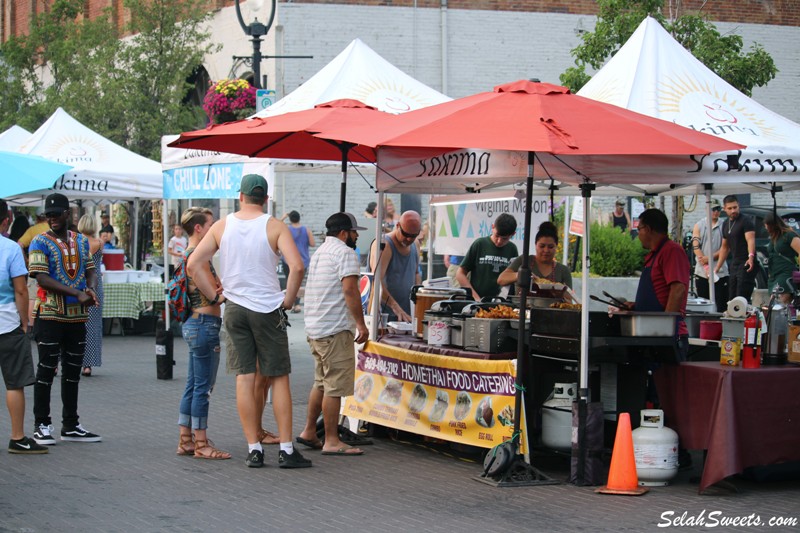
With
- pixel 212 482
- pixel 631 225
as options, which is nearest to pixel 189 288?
pixel 212 482

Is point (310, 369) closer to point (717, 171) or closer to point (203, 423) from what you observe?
point (203, 423)

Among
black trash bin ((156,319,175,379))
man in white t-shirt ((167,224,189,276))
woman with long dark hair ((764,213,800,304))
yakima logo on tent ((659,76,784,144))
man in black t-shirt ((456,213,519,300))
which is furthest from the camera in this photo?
man in white t-shirt ((167,224,189,276))

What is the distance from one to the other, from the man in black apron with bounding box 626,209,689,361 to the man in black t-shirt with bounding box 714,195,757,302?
301 inches

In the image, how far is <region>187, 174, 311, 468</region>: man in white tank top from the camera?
836 cm

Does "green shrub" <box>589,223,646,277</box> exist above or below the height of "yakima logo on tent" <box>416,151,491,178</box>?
below

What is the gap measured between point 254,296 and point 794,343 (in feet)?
12.8

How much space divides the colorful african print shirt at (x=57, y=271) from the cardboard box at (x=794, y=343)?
217 inches

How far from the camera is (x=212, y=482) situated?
8.04 m

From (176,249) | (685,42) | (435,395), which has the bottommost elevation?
(435,395)

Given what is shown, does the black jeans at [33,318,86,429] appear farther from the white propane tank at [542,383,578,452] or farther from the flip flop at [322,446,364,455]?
the white propane tank at [542,383,578,452]

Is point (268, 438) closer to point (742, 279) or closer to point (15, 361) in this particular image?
point (15, 361)

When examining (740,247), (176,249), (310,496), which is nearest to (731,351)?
(310,496)

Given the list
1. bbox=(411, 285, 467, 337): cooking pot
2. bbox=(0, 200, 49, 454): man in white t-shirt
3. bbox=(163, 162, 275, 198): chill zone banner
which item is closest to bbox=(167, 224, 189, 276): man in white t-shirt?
bbox=(163, 162, 275, 198): chill zone banner

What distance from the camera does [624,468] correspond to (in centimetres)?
784
